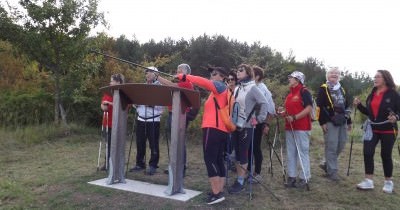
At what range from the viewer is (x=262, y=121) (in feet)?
21.1

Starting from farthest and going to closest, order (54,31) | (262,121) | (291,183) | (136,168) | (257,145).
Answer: (54,31)
(136,168)
(257,145)
(291,183)
(262,121)

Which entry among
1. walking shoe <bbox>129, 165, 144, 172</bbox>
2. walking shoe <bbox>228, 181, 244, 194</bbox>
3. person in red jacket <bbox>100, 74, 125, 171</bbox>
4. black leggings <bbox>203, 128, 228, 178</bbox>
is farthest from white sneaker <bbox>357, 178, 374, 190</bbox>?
person in red jacket <bbox>100, 74, 125, 171</bbox>

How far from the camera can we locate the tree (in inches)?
444

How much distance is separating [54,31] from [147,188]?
687 centimetres

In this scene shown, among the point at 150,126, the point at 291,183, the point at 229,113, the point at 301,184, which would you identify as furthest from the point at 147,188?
the point at 301,184

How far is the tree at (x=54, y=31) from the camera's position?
37.0 ft

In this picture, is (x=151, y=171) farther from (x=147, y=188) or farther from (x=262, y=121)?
(x=262, y=121)

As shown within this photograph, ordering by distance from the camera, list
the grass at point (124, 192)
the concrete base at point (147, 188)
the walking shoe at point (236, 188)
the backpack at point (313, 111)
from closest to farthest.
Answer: the grass at point (124, 192) < the concrete base at point (147, 188) < the walking shoe at point (236, 188) < the backpack at point (313, 111)

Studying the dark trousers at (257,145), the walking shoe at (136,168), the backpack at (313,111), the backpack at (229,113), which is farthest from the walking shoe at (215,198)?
the walking shoe at (136,168)

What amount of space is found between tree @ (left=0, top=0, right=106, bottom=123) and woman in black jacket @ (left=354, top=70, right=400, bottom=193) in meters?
8.07

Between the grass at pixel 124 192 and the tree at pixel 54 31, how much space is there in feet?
8.59

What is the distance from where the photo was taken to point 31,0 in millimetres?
11414

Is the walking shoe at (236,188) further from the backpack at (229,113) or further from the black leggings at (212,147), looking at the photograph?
the backpack at (229,113)

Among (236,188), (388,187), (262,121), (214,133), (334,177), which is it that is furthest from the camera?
(334,177)
